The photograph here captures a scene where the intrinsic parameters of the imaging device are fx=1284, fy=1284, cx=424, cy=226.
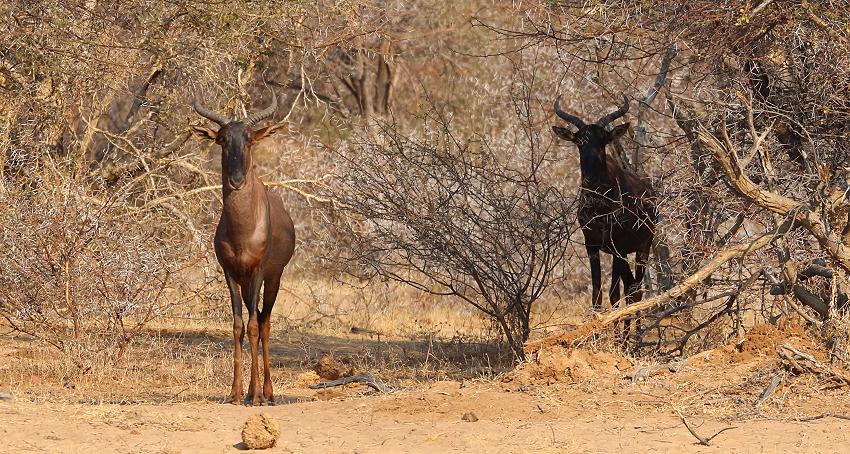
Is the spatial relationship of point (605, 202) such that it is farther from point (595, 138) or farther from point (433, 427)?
point (433, 427)

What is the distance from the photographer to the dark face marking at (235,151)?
32.1 ft

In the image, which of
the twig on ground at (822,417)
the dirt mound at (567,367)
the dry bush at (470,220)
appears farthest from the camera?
the dry bush at (470,220)

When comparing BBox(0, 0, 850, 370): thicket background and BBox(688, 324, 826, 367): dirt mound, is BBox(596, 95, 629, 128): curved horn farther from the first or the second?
BBox(688, 324, 826, 367): dirt mound

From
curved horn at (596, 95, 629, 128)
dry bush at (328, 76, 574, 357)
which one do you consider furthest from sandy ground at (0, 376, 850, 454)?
curved horn at (596, 95, 629, 128)

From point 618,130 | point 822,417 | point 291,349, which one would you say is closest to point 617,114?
point 618,130

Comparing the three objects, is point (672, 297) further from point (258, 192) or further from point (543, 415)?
point (258, 192)

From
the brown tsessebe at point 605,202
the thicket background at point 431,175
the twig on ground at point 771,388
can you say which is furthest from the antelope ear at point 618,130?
the twig on ground at point 771,388

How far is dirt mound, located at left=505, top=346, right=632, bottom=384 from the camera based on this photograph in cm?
902

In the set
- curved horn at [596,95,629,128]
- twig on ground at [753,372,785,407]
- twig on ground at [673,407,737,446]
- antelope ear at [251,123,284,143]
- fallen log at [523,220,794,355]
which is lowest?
twig on ground at [673,407,737,446]

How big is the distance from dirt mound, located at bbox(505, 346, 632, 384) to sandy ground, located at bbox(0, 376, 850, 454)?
25 cm

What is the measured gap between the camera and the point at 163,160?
1509cm

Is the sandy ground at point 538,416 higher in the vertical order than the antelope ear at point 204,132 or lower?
lower

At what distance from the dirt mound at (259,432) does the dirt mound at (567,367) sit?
88.8 inches

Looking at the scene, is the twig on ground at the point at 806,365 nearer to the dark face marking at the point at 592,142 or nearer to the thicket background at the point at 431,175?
the thicket background at the point at 431,175
